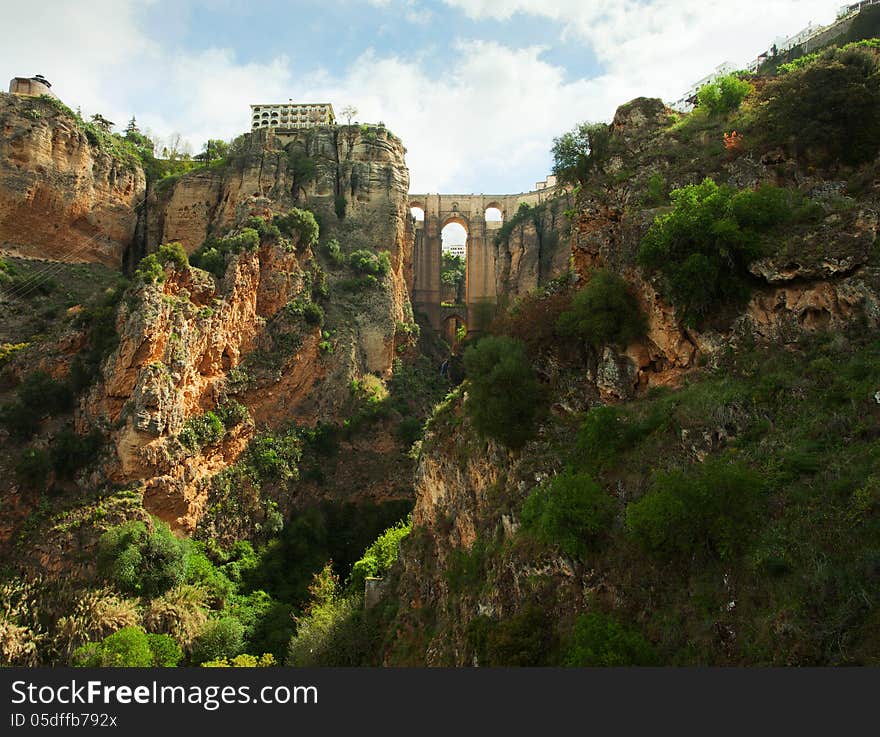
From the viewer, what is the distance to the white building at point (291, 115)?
57000mm

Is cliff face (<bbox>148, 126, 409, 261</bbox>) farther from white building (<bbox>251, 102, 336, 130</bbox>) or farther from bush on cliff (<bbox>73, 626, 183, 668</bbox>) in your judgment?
bush on cliff (<bbox>73, 626, 183, 668</bbox>)

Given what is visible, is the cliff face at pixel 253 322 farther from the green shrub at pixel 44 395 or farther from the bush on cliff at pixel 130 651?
the bush on cliff at pixel 130 651

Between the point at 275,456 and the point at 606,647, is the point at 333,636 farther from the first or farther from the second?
the point at 606,647

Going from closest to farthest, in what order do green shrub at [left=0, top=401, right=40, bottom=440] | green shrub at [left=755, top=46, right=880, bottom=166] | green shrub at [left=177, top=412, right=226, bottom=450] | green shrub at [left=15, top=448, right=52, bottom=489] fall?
green shrub at [left=755, top=46, right=880, bottom=166] → green shrub at [left=15, top=448, right=52, bottom=489] → green shrub at [left=0, top=401, right=40, bottom=440] → green shrub at [left=177, top=412, right=226, bottom=450]

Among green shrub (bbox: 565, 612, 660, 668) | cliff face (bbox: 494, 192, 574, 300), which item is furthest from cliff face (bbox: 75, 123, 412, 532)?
green shrub (bbox: 565, 612, 660, 668)

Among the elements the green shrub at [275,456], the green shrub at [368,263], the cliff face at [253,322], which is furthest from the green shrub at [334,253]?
the green shrub at [275,456]

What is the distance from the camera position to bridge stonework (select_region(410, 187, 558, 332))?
55.4 m

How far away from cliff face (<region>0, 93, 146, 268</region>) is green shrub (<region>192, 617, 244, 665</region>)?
25869mm

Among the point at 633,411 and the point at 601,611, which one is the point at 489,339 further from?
the point at 601,611

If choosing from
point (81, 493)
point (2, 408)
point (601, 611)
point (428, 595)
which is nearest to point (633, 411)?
point (601, 611)

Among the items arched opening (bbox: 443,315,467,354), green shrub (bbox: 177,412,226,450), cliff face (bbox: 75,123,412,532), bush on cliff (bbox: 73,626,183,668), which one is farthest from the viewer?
arched opening (bbox: 443,315,467,354)

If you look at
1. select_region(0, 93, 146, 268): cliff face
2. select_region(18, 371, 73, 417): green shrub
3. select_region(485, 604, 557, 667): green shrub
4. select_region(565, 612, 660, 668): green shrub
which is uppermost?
select_region(0, 93, 146, 268): cliff face

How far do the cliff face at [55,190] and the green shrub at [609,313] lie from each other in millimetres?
35536

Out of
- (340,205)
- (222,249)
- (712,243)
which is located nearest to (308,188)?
(340,205)
